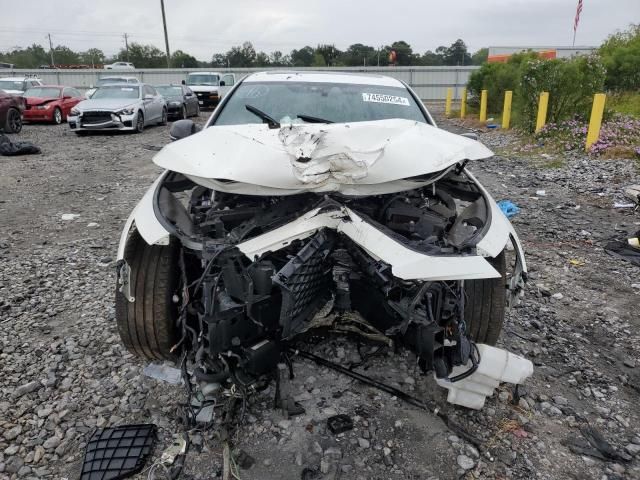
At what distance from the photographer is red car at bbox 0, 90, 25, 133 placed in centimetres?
1266

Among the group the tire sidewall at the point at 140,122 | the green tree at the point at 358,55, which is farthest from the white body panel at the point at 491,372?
the green tree at the point at 358,55

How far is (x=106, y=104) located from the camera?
45.0 feet

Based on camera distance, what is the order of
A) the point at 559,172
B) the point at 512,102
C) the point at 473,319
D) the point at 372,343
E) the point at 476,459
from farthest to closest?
1. the point at 512,102
2. the point at 559,172
3. the point at 372,343
4. the point at 473,319
5. the point at 476,459

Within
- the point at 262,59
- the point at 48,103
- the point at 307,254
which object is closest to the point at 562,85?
the point at 307,254

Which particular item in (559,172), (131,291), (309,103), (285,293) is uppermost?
(309,103)

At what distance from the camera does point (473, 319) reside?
273cm

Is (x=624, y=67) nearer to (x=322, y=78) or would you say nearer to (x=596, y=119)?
(x=596, y=119)

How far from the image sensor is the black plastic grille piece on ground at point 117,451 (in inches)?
85.5

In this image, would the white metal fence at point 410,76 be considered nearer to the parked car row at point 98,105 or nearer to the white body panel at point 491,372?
the parked car row at point 98,105

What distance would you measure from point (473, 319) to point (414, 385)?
0.50 metres

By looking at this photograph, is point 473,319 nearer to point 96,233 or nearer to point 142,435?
point 142,435

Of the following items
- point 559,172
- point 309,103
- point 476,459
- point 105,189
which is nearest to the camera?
point 476,459

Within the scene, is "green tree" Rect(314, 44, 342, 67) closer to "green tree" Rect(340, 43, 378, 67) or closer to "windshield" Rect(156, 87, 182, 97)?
"green tree" Rect(340, 43, 378, 67)

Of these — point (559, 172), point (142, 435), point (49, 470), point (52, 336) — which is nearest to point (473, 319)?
point (142, 435)
